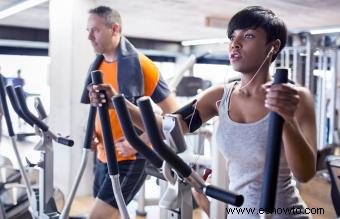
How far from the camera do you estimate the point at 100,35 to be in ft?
7.13

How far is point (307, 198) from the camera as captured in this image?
15.7 feet

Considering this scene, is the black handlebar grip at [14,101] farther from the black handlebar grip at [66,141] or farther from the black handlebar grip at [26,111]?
the black handlebar grip at [66,141]

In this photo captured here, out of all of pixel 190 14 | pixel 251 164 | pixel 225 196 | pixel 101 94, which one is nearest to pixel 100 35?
pixel 101 94

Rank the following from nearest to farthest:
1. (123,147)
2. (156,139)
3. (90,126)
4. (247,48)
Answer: (156,139)
(247,48)
(90,126)
(123,147)

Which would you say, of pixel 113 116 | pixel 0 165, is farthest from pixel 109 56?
pixel 0 165

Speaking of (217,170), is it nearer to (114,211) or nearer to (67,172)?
(114,211)

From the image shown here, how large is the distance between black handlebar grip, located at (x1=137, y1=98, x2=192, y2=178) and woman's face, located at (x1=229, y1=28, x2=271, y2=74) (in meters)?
0.42

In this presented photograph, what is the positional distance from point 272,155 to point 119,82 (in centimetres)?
132

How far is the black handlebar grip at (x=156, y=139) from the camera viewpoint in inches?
39.1

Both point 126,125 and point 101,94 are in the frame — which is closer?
point 126,125

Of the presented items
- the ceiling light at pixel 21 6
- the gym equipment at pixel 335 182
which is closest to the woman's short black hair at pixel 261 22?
the gym equipment at pixel 335 182

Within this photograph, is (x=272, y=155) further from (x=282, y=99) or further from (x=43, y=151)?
(x=43, y=151)

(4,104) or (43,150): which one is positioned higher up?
(4,104)

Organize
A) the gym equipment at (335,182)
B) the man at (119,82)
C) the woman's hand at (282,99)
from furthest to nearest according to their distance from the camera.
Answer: the gym equipment at (335,182) → the man at (119,82) → the woman's hand at (282,99)
